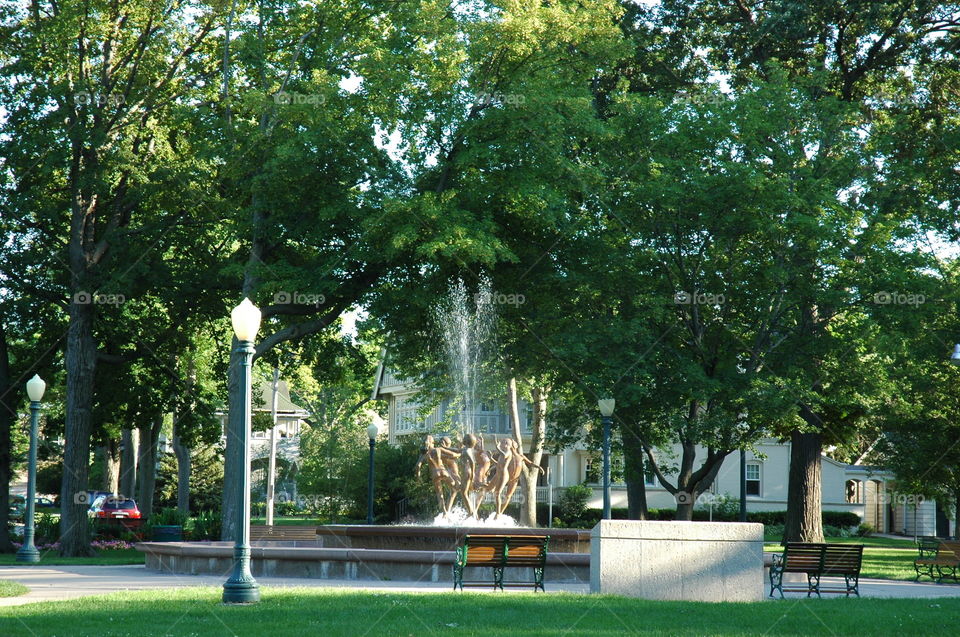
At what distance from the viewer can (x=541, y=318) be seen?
26.0 metres

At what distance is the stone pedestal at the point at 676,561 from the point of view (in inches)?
592

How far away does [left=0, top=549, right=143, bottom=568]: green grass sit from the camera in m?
24.2

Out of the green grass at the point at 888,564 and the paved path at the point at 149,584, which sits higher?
the paved path at the point at 149,584

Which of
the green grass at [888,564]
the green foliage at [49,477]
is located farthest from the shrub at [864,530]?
the green foliage at [49,477]

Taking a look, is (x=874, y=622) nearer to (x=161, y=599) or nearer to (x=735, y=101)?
(x=161, y=599)

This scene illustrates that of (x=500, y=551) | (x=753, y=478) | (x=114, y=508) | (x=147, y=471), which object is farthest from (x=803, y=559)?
(x=753, y=478)

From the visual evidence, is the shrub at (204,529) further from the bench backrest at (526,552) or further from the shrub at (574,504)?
the shrub at (574,504)

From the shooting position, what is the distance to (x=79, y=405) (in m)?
27.7

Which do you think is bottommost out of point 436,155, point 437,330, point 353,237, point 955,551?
point 955,551

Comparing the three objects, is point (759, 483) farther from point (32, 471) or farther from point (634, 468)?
point (32, 471)

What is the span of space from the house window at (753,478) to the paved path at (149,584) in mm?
34034

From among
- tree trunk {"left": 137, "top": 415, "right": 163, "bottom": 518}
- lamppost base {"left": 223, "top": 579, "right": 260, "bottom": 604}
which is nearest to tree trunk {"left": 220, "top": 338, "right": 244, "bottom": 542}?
lamppost base {"left": 223, "top": 579, "right": 260, "bottom": 604}

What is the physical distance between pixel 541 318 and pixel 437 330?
10.3ft

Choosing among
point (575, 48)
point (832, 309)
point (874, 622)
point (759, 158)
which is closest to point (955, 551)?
point (832, 309)
